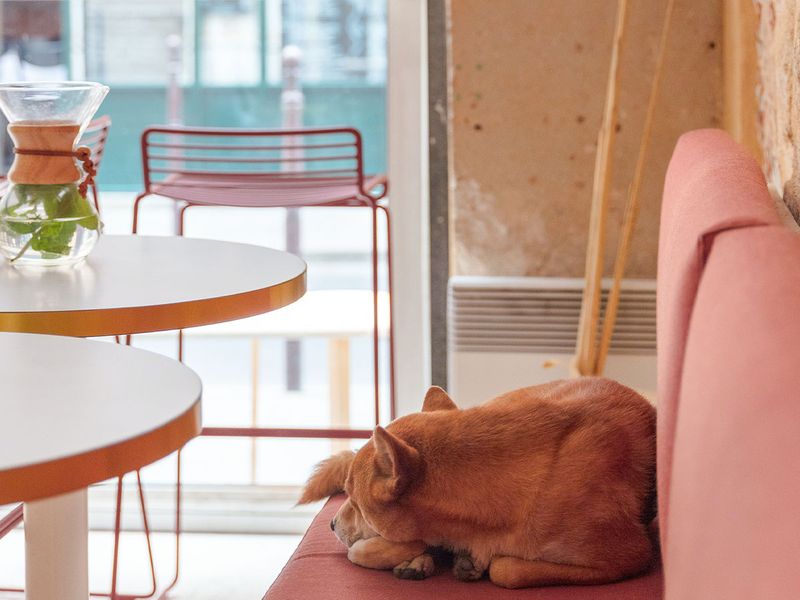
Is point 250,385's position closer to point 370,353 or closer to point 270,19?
point 370,353

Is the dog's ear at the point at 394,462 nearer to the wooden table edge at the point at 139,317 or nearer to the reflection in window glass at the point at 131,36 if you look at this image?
the wooden table edge at the point at 139,317

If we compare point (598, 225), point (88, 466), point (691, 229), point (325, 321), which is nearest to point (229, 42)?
point (325, 321)

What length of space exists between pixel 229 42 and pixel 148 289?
172cm

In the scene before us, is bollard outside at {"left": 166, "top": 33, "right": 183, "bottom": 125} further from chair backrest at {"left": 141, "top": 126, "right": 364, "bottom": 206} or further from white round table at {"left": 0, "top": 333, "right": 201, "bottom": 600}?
white round table at {"left": 0, "top": 333, "right": 201, "bottom": 600}

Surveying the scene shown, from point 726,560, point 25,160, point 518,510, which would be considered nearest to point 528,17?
point 25,160

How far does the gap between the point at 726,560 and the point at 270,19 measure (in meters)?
2.58

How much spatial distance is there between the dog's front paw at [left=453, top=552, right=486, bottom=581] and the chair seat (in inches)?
48.3

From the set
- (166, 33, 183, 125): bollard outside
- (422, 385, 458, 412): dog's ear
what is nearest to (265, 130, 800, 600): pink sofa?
(422, 385, 458, 412): dog's ear

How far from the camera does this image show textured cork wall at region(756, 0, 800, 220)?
160 centimetres

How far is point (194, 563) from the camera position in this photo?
9.45 ft

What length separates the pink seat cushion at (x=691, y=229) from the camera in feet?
3.12

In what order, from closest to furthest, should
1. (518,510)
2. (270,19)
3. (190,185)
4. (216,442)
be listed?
(518,510) < (190,185) < (270,19) < (216,442)

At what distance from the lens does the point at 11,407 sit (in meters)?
0.94

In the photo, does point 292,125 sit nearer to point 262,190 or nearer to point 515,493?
point 262,190
